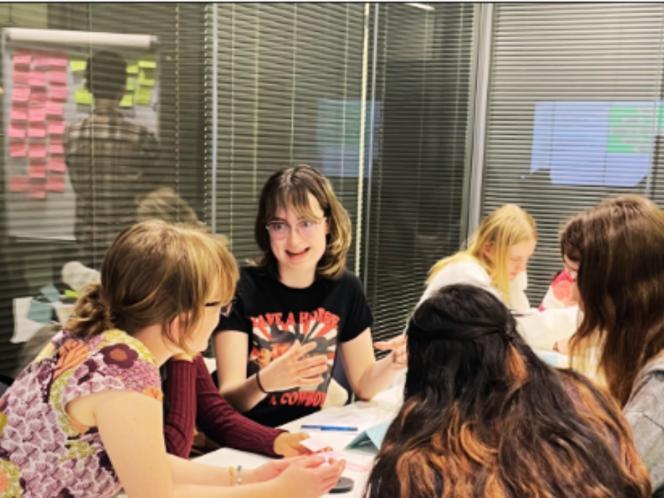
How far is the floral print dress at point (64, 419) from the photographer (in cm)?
128

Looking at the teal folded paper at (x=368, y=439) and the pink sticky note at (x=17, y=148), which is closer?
the teal folded paper at (x=368, y=439)

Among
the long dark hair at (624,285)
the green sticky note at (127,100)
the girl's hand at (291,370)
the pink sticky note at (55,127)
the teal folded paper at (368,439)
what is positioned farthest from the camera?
the green sticky note at (127,100)

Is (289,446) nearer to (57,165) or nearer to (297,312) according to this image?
(297,312)

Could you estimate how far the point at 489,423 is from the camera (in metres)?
0.94

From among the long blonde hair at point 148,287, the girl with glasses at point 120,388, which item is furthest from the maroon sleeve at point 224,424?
the long blonde hair at point 148,287

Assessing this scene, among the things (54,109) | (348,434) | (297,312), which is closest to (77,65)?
(54,109)

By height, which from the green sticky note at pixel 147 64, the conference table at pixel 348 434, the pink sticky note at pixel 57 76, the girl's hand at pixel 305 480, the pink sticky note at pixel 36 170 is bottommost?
the conference table at pixel 348 434

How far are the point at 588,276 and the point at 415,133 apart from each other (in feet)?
9.85

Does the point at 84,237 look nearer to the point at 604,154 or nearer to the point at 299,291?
the point at 299,291

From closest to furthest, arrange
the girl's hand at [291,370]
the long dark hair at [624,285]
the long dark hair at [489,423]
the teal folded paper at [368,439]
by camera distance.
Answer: the long dark hair at [489,423] → the long dark hair at [624,285] → the teal folded paper at [368,439] → the girl's hand at [291,370]

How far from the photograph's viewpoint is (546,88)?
4.62 meters

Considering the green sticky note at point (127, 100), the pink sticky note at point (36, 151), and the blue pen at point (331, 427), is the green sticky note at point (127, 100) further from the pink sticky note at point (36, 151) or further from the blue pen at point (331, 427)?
the blue pen at point (331, 427)

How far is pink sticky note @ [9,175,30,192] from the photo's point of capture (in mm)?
2490

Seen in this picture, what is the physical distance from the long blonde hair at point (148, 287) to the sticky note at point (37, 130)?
1291mm
